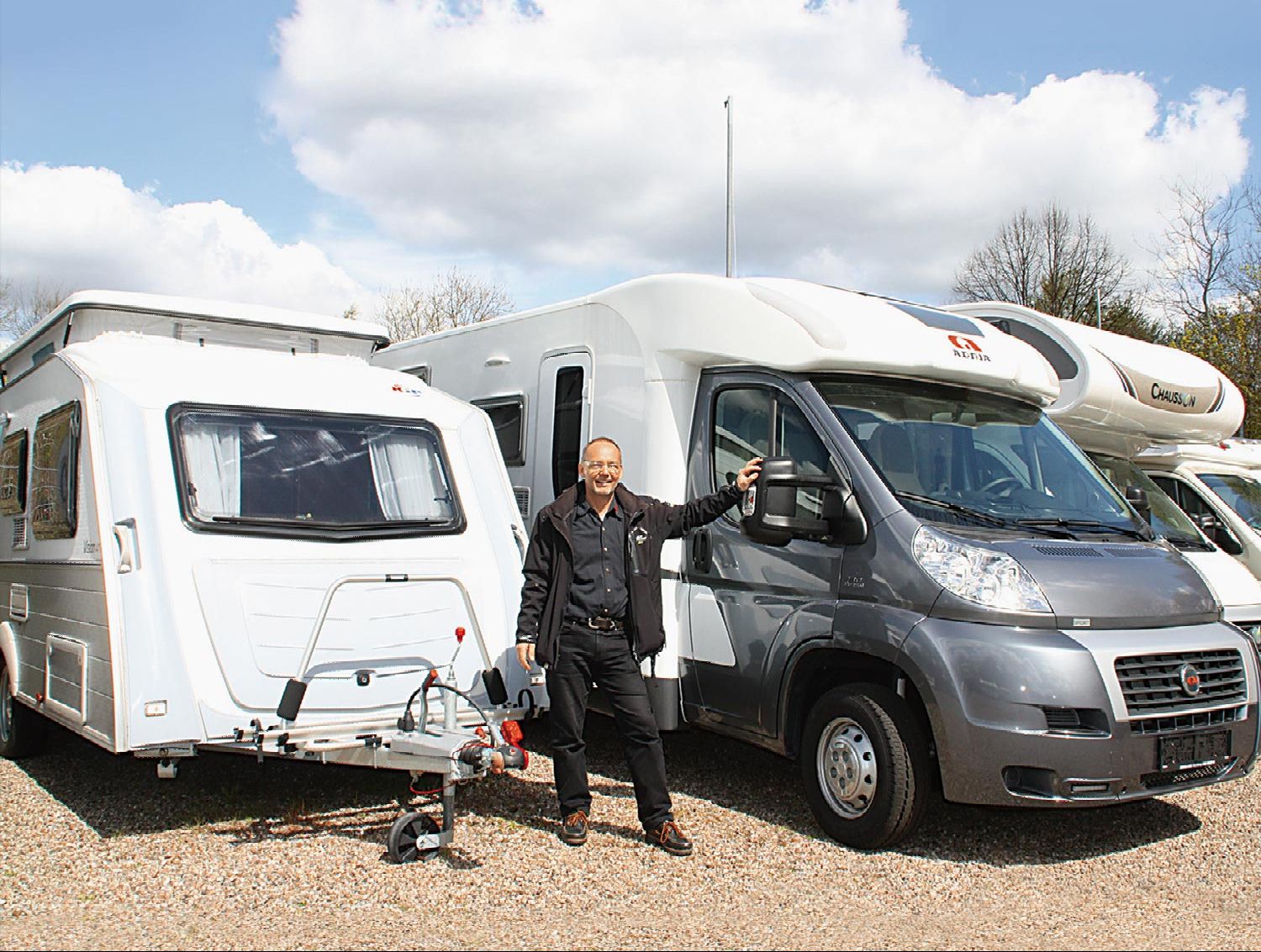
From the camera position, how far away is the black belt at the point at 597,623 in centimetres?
566

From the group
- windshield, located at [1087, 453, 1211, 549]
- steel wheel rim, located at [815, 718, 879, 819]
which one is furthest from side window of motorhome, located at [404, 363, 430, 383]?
windshield, located at [1087, 453, 1211, 549]

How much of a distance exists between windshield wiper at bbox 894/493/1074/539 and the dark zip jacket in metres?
0.87

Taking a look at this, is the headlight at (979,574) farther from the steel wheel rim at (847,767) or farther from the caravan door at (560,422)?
the caravan door at (560,422)

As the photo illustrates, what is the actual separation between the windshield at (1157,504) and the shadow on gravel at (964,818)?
346 centimetres

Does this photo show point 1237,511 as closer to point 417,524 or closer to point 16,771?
point 417,524

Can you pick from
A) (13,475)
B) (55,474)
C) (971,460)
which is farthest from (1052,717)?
(13,475)

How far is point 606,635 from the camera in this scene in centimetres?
567

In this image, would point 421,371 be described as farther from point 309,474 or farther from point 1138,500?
point 1138,500

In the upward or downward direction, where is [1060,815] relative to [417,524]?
downward

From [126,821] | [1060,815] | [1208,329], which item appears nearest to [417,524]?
[126,821]

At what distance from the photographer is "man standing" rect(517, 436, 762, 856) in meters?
5.63

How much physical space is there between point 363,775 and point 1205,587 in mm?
4640

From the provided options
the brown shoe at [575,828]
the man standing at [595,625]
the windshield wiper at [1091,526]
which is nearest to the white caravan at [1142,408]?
the windshield wiper at [1091,526]

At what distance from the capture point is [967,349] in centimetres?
650
